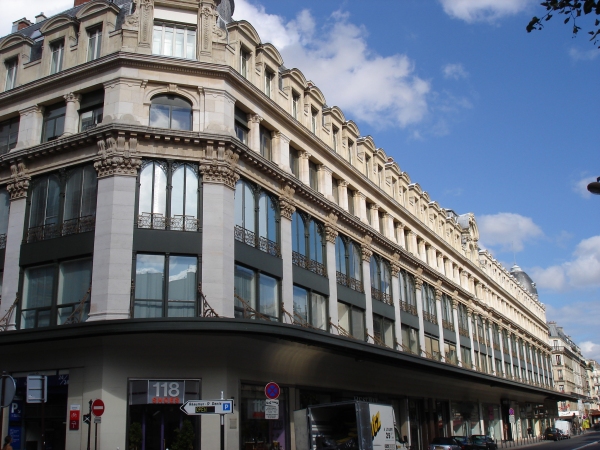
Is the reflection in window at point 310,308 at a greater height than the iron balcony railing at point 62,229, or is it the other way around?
the iron balcony railing at point 62,229

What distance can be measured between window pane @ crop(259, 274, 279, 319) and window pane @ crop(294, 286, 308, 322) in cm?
157

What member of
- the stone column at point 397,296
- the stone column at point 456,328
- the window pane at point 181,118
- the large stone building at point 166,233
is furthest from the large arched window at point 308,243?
the stone column at point 456,328

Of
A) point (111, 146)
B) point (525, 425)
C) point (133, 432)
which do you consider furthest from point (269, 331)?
point (525, 425)

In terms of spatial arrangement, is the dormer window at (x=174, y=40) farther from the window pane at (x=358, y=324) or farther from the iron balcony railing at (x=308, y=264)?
the window pane at (x=358, y=324)

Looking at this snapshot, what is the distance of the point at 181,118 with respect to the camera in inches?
1119

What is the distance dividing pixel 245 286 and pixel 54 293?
767cm

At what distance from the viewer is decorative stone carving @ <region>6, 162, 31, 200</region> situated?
29.2 metres

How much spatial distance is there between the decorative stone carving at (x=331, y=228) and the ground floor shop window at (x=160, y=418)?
13384 millimetres

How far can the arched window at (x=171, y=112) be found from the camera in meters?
28.1

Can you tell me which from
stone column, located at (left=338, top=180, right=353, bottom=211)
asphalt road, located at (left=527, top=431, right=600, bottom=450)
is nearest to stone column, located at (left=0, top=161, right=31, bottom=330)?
stone column, located at (left=338, top=180, right=353, bottom=211)

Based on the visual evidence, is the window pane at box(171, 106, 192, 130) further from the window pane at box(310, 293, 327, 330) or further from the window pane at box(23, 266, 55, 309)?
the window pane at box(310, 293, 327, 330)

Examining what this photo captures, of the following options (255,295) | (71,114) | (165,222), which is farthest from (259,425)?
(71,114)

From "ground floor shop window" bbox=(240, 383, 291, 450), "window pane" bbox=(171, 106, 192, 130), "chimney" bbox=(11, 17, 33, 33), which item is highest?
"chimney" bbox=(11, 17, 33, 33)

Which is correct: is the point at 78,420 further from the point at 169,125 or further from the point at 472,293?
the point at 472,293
